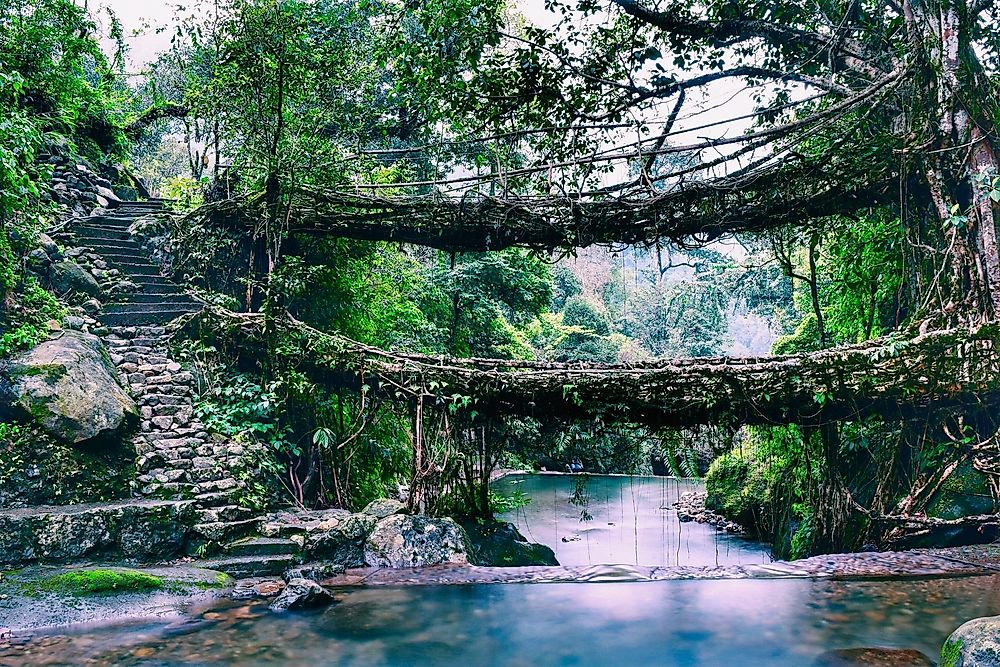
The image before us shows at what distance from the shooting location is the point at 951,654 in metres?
3.35

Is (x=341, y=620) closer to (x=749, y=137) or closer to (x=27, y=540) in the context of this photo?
(x=27, y=540)

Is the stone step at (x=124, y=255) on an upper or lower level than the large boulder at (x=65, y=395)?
upper

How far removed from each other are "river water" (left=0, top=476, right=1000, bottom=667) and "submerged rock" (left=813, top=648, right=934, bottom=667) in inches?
3.0

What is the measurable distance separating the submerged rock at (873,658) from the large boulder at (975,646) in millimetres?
625

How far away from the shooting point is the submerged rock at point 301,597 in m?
4.77

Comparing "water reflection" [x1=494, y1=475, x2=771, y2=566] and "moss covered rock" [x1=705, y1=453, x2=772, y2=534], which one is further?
"moss covered rock" [x1=705, y1=453, x2=772, y2=534]

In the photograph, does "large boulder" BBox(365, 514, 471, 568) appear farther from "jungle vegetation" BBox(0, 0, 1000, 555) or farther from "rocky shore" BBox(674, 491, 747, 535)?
"rocky shore" BBox(674, 491, 747, 535)

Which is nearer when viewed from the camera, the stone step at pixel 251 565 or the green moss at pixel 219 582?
the green moss at pixel 219 582

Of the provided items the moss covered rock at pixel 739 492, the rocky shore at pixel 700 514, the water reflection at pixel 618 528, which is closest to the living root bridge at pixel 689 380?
the water reflection at pixel 618 528

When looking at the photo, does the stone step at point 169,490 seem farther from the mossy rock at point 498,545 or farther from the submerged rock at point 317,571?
the mossy rock at point 498,545

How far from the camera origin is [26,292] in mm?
6656

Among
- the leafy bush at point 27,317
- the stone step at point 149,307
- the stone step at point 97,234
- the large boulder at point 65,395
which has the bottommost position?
the large boulder at point 65,395

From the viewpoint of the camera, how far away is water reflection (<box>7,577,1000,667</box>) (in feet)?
13.6

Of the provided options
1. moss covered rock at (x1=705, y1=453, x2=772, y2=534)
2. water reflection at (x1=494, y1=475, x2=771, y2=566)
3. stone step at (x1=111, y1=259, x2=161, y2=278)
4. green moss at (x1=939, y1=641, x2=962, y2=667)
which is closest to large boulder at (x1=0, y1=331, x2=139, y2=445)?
stone step at (x1=111, y1=259, x2=161, y2=278)
